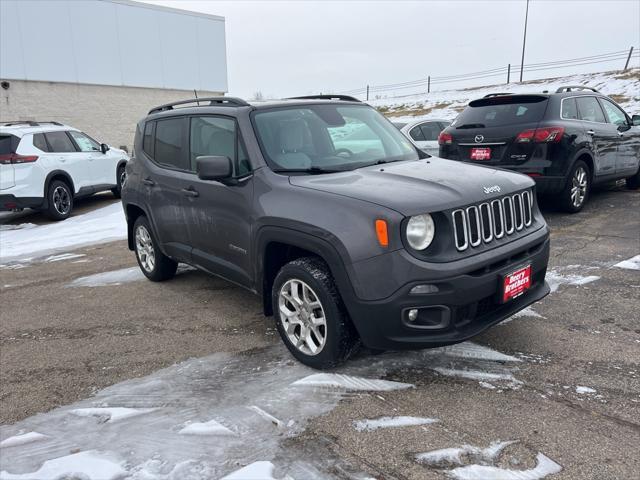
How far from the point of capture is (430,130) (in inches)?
428

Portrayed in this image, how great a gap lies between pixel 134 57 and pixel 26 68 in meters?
4.20

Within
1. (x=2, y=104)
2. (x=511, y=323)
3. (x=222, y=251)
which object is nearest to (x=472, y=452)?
(x=511, y=323)

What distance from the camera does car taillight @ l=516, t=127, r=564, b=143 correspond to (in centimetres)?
696

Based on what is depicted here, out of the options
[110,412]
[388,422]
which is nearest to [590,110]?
[388,422]

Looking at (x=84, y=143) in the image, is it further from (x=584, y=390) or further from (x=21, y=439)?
(x=584, y=390)

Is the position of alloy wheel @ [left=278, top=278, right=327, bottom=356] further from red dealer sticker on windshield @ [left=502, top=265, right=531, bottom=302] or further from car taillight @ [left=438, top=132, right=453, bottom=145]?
car taillight @ [left=438, top=132, right=453, bottom=145]

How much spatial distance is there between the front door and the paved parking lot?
0.56m

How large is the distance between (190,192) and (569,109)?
5.64 meters

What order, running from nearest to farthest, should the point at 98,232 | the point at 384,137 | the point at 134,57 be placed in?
the point at 384,137, the point at 98,232, the point at 134,57

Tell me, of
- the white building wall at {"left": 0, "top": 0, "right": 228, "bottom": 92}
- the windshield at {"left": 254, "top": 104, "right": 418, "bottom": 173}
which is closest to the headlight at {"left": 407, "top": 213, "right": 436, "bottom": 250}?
the windshield at {"left": 254, "top": 104, "right": 418, "bottom": 173}

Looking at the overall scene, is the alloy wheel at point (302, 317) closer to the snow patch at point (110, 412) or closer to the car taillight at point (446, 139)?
the snow patch at point (110, 412)

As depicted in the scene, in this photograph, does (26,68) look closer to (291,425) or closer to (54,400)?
(54,400)

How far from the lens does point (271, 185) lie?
3.62 meters

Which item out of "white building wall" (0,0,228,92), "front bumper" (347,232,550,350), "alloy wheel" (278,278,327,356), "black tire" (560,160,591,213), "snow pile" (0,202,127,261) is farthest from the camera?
Result: "white building wall" (0,0,228,92)
